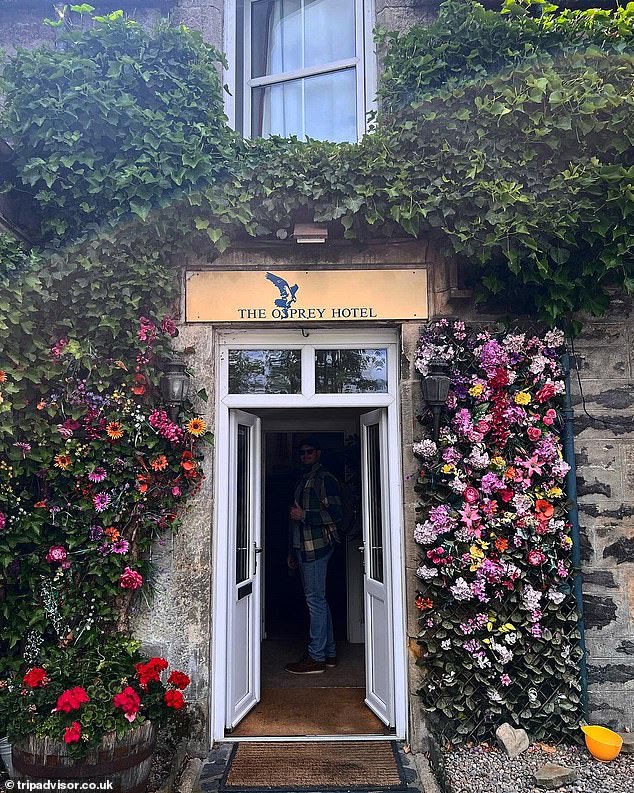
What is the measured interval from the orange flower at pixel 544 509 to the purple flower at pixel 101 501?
2.91 meters

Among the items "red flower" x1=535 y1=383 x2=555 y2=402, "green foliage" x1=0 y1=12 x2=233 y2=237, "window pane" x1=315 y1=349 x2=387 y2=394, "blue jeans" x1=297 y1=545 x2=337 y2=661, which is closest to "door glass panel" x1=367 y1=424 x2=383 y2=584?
"window pane" x1=315 y1=349 x2=387 y2=394

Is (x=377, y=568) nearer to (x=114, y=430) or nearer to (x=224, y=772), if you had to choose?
(x=224, y=772)

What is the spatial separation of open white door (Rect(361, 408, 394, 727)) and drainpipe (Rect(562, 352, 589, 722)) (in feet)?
4.17

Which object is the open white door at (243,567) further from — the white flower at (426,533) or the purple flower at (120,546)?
the white flower at (426,533)

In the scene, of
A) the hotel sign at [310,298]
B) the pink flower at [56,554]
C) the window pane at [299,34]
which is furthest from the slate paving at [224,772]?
the window pane at [299,34]

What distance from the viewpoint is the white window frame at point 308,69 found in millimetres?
4805

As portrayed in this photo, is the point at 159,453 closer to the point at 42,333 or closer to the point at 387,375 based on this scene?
the point at 42,333

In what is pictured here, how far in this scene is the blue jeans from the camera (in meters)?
5.14

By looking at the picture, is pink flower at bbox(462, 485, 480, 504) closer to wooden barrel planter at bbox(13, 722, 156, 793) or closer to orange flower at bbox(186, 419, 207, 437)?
orange flower at bbox(186, 419, 207, 437)

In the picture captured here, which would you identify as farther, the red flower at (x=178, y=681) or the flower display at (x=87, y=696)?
the red flower at (x=178, y=681)

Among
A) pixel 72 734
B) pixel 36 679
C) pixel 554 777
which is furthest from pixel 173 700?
pixel 554 777

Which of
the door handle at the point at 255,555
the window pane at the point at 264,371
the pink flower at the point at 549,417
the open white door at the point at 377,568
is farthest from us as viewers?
the door handle at the point at 255,555

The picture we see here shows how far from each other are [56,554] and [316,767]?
2.13 metres

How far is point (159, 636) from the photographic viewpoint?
3947mm
